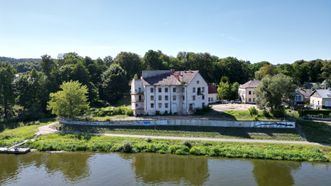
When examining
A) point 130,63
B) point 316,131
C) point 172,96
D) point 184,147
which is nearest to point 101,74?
point 130,63

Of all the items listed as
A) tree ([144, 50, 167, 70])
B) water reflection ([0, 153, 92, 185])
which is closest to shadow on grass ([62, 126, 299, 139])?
water reflection ([0, 153, 92, 185])

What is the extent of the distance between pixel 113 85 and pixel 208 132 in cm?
3834

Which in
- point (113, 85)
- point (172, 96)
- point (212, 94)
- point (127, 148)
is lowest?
point (127, 148)

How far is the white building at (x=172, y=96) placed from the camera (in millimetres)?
59344

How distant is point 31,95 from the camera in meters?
69.1

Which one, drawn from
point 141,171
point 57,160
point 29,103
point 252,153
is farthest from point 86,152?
point 29,103

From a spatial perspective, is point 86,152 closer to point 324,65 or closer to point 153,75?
point 153,75

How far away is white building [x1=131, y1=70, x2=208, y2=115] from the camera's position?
195 feet

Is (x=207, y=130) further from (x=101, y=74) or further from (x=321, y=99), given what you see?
(x=101, y=74)

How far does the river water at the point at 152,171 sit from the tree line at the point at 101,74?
28.4 m

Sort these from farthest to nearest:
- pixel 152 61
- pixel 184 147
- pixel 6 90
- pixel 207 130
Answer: pixel 152 61, pixel 6 90, pixel 207 130, pixel 184 147

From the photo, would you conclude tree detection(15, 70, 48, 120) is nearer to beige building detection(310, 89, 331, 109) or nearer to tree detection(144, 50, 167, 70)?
tree detection(144, 50, 167, 70)

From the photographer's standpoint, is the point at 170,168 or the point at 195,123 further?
the point at 195,123

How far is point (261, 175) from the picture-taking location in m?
34.7
